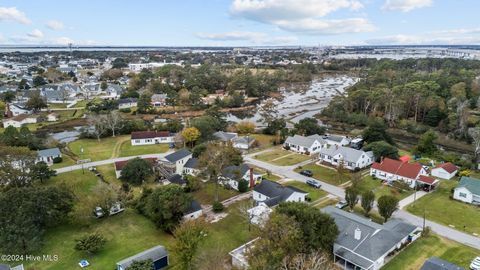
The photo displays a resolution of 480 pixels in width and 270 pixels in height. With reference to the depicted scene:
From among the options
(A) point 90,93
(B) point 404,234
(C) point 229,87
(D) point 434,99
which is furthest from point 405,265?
(A) point 90,93

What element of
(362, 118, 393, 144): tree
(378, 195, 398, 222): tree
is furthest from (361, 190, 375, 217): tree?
(362, 118, 393, 144): tree

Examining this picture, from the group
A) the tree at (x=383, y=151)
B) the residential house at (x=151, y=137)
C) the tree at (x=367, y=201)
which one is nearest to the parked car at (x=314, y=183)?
the tree at (x=367, y=201)

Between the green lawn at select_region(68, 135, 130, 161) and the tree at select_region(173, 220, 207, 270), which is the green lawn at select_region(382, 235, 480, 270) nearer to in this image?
the tree at select_region(173, 220, 207, 270)

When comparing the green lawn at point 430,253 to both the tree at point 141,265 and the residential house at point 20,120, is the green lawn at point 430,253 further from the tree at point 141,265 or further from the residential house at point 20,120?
the residential house at point 20,120

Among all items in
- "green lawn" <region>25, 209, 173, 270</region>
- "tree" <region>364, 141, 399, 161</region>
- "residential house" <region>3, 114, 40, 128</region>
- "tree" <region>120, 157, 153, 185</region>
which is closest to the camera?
"green lawn" <region>25, 209, 173, 270</region>

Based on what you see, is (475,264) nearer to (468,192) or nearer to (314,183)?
(468,192)
